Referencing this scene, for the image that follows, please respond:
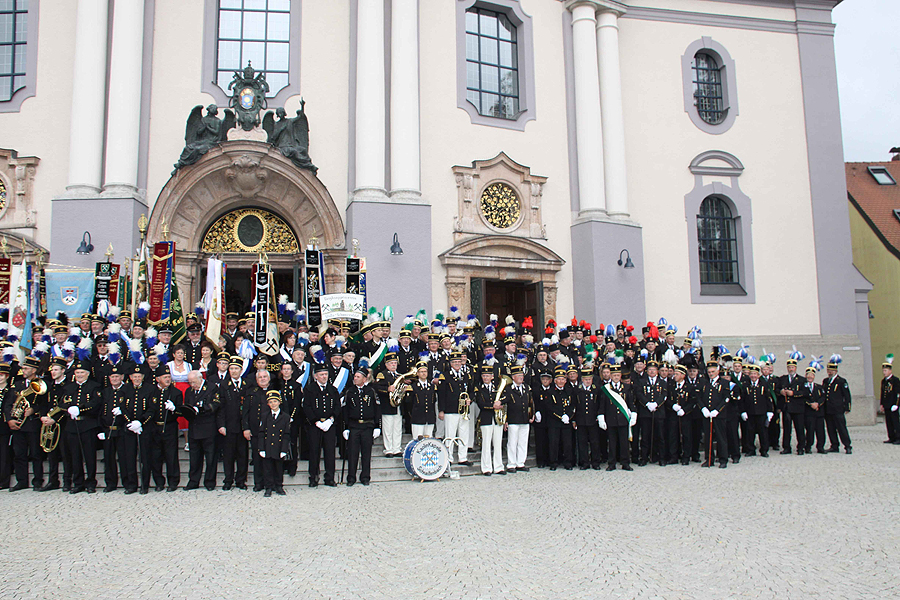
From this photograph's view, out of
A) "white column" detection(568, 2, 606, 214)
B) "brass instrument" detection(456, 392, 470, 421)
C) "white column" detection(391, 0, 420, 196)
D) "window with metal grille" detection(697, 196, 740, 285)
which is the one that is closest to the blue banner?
"white column" detection(391, 0, 420, 196)

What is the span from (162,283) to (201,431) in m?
4.01

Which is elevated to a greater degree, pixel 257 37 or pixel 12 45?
pixel 257 37

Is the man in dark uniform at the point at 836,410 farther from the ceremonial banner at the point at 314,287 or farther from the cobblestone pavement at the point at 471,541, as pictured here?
the ceremonial banner at the point at 314,287

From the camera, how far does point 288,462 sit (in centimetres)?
989

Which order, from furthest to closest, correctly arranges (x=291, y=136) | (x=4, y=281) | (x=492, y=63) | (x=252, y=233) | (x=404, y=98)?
(x=492, y=63) → (x=252, y=233) → (x=404, y=98) → (x=291, y=136) → (x=4, y=281)

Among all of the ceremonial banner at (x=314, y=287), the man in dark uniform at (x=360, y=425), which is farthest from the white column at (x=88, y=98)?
the man in dark uniform at (x=360, y=425)

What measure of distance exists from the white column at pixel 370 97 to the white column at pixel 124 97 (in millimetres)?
4601

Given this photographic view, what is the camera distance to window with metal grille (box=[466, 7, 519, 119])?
17.5 metres

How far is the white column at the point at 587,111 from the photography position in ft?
56.2

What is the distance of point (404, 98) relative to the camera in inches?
615

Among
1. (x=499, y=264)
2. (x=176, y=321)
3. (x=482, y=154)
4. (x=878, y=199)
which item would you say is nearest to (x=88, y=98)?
(x=176, y=321)

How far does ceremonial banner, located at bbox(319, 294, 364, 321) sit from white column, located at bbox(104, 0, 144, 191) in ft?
17.9

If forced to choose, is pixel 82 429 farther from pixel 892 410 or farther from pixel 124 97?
pixel 892 410

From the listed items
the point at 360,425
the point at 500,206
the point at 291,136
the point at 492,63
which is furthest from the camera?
the point at 492,63
